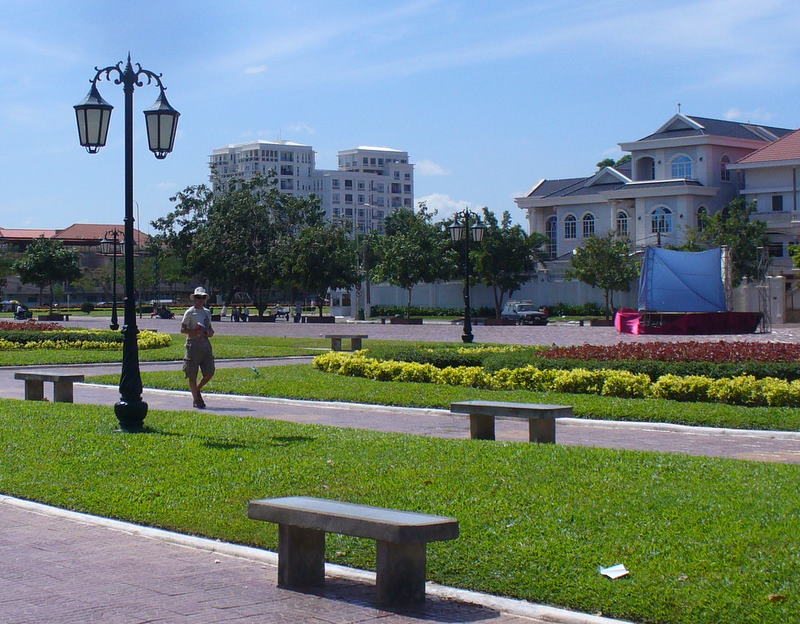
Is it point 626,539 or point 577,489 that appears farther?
point 577,489

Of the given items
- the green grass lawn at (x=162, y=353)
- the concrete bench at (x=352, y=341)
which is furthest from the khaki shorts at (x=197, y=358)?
the green grass lawn at (x=162, y=353)

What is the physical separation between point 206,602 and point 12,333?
97.1ft

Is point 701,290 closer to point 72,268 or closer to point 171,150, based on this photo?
point 171,150

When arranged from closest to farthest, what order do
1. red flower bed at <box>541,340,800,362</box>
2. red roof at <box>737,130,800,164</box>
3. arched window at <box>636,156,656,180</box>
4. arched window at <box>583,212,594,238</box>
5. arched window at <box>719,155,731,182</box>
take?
red flower bed at <box>541,340,800,362</box> → red roof at <box>737,130,800,164</box> → arched window at <box>719,155,731,182</box> → arched window at <box>636,156,656,180</box> → arched window at <box>583,212,594,238</box>

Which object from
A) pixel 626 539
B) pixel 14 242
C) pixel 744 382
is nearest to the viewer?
pixel 626 539

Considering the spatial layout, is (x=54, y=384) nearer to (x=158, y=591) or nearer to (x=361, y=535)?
(x=158, y=591)

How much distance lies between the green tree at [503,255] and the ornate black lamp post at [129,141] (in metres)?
52.5

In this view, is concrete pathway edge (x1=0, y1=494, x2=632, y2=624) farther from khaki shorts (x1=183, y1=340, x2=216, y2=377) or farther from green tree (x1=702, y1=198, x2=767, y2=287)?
green tree (x1=702, y1=198, x2=767, y2=287)

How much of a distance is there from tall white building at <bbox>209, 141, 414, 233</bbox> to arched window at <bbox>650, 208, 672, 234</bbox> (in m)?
96.0

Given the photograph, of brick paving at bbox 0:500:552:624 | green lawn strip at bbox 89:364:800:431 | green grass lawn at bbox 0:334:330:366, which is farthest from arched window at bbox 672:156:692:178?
brick paving at bbox 0:500:552:624

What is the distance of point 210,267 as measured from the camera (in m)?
75.4

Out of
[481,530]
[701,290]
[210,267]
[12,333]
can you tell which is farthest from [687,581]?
[210,267]

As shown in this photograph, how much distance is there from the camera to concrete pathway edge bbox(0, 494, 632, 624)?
5.95 m

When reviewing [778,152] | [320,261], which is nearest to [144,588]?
[320,261]
